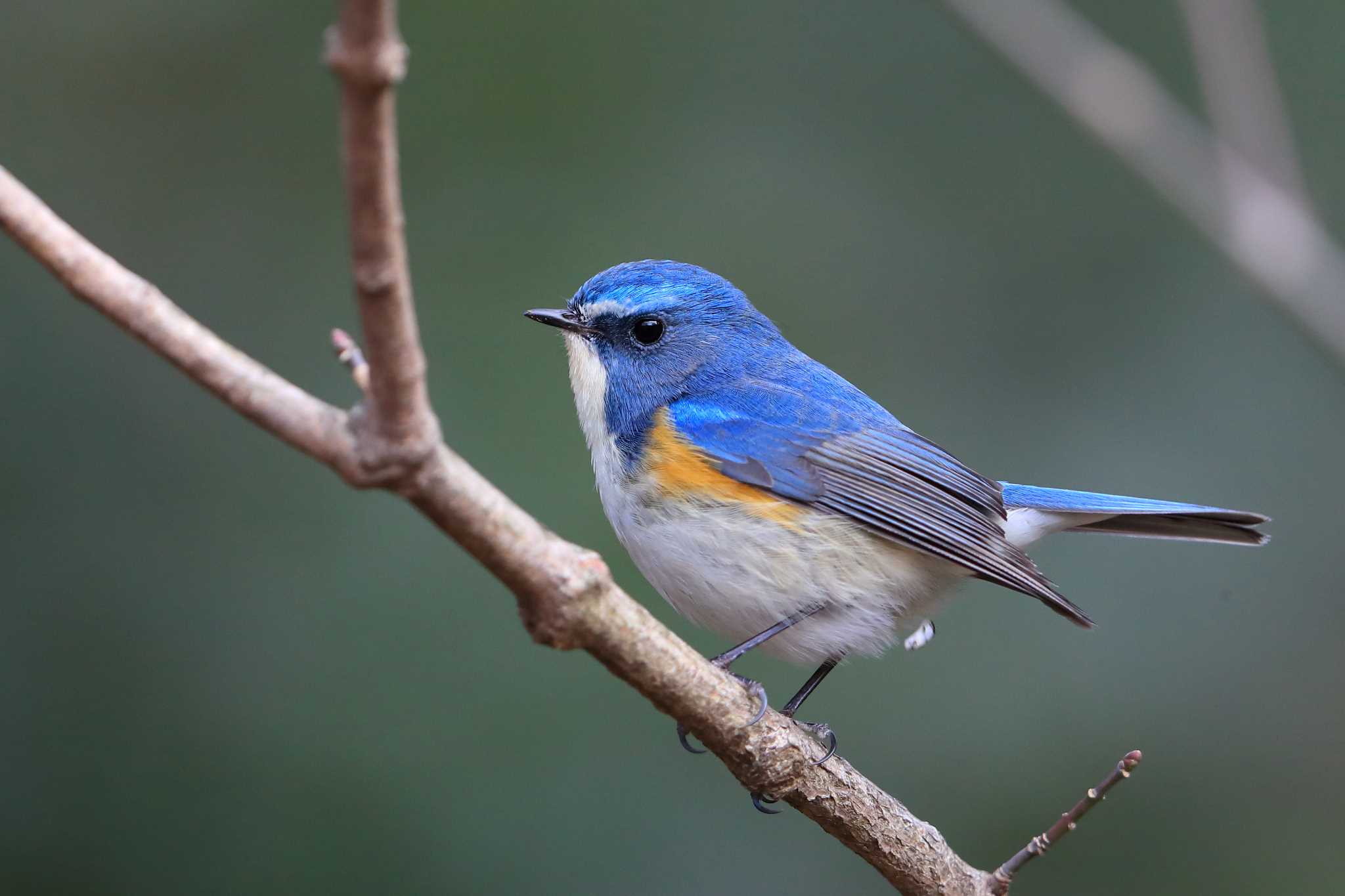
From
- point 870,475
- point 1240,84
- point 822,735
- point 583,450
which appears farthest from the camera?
point 583,450

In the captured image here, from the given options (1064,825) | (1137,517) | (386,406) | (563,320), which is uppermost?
→ (1137,517)

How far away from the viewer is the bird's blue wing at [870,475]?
312 cm

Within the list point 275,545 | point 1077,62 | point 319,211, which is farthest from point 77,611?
point 1077,62

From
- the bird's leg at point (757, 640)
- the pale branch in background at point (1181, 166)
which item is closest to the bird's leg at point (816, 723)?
the bird's leg at point (757, 640)

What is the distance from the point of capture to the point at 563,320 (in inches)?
133

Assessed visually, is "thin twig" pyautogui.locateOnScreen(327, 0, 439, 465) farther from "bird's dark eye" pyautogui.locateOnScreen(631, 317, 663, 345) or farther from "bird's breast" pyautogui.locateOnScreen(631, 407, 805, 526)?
"bird's dark eye" pyautogui.locateOnScreen(631, 317, 663, 345)

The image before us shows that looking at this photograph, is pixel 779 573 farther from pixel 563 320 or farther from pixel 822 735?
pixel 563 320

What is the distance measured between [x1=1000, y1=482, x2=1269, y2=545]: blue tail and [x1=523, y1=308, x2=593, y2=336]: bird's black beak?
1.21 metres

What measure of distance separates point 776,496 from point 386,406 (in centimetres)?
160

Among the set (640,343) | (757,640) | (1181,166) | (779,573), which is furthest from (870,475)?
(1181,166)

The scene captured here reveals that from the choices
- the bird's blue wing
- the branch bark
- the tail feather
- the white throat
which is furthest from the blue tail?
the branch bark

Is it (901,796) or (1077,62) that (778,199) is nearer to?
(1077,62)

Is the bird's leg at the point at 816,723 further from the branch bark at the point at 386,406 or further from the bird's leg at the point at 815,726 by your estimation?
the branch bark at the point at 386,406

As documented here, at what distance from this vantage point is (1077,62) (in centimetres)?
370
